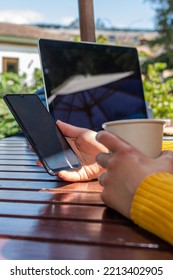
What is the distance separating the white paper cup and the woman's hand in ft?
0.08

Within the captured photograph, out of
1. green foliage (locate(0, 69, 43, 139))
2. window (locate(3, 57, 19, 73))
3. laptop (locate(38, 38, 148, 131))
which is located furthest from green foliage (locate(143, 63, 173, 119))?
window (locate(3, 57, 19, 73))

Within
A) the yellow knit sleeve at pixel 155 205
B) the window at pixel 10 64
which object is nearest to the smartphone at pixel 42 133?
the yellow knit sleeve at pixel 155 205

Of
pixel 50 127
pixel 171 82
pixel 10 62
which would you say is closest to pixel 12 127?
pixel 171 82

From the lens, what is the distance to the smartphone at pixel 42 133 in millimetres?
749

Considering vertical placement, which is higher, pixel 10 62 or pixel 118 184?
pixel 10 62

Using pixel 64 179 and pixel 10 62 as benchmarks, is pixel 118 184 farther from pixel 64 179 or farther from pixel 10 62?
pixel 10 62

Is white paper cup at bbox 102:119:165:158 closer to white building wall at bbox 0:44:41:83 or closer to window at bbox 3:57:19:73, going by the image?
white building wall at bbox 0:44:41:83

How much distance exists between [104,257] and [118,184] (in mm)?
143

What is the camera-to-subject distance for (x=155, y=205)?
1.68 feet

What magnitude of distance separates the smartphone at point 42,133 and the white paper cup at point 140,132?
0.57ft

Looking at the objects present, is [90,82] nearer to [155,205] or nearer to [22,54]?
[155,205]

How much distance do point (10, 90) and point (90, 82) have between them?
9.27 ft

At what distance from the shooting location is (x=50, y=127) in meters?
0.81
